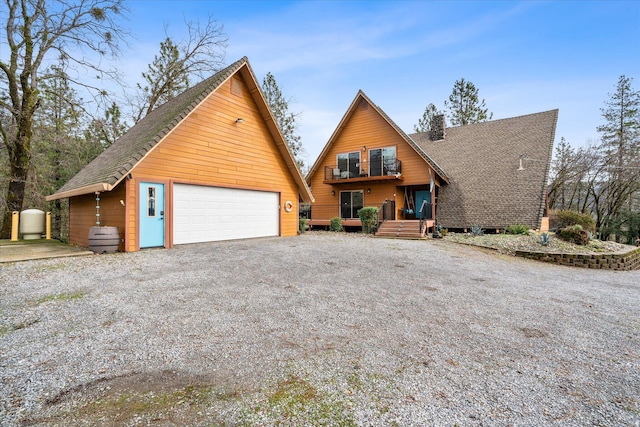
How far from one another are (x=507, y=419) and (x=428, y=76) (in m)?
16.1

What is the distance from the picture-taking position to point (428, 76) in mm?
14797

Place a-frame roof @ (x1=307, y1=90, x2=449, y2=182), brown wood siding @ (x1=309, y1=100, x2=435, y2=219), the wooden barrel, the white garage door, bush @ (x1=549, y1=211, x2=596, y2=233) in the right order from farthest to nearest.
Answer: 1. brown wood siding @ (x1=309, y1=100, x2=435, y2=219)
2. a-frame roof @ (x1=307, y1=90, x2=449, y2=182)
3. bush @ (x1=549, y1=211, x2=596, y2=233)
4. the white garage door
5. the wooden barrel

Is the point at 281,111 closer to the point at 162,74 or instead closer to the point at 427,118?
the point at 162,74

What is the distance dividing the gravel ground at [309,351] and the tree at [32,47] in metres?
10.4

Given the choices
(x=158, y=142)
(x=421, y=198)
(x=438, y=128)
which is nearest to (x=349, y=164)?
(x=421, y=198)

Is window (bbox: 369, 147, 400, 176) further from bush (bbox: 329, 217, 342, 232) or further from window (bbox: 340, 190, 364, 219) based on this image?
bush (bbox: 329, 217, 342, 232)

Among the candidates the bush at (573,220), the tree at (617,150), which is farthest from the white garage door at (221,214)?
the tree at (617,150)

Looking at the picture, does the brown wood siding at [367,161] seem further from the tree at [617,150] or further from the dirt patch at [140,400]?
the dirt patch at [140,400]

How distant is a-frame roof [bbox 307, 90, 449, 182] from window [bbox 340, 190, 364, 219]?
2.79m

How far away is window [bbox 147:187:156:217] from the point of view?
814 cm

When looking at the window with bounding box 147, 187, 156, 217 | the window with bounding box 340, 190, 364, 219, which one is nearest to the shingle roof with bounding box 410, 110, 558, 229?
the window with bounding box 340, 190, 364, 219

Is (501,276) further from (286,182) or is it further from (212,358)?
(286,182)

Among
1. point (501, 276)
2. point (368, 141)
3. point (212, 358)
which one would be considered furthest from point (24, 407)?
point (368, 141)

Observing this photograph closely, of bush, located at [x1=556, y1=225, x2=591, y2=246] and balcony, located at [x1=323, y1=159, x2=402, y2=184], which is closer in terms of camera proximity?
bush, located at [x1=556, y1=225, x2=591, y2=246]
